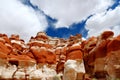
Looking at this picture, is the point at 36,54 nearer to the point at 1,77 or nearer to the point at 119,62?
the point at 1,77

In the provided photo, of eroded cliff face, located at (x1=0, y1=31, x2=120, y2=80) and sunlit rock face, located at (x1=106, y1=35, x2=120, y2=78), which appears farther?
eroded cliff face, located at (x1=0, y1=31, x2=120, y2=80)

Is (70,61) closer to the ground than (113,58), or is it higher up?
higher up

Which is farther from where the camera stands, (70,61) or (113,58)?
(70,61)

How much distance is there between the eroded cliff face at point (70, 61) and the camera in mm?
33375

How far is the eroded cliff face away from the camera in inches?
1314

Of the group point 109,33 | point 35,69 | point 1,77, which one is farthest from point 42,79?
point 109,33

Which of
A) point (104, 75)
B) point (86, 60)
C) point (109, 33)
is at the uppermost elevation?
point (109, 33)

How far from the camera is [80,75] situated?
40.8m

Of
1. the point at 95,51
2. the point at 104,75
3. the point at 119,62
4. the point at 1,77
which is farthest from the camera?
the point at 1,77

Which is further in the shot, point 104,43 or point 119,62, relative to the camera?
point 104,43

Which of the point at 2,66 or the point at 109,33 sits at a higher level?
the point at 109,33

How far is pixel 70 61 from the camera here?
4294 cm

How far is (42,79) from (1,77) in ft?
25.4

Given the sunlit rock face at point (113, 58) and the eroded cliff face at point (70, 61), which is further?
the eroded cliff face at point (70, 61)
